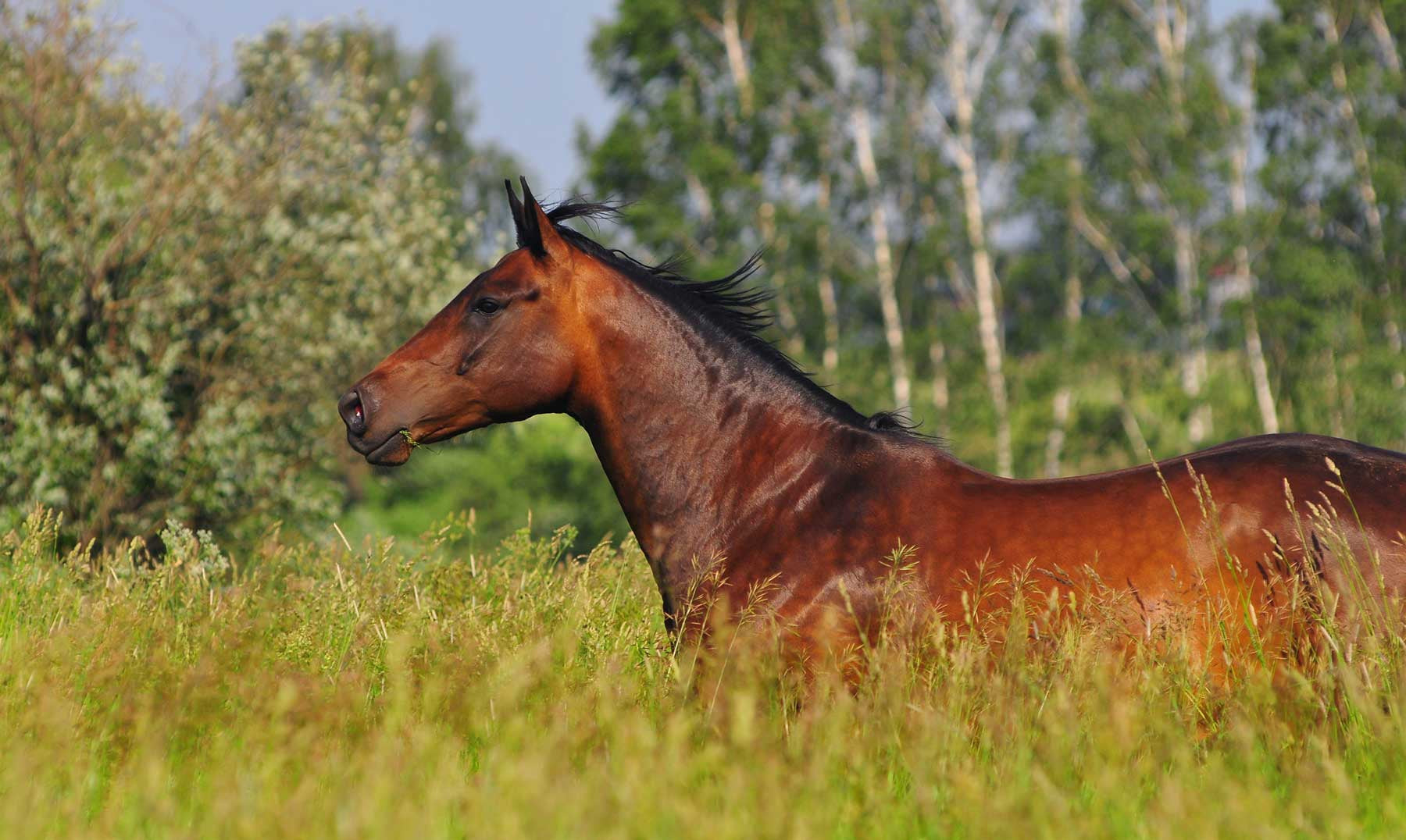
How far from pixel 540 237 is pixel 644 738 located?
2.84m

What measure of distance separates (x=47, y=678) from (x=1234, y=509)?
4.16 metres

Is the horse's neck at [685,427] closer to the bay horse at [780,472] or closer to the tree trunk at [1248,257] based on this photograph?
the bay horse at [780,472]

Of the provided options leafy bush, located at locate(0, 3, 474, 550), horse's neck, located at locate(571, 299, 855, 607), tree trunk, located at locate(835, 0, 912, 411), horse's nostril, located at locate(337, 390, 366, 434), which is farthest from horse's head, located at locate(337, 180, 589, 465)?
tree trunk, located at locate(835, 0, 912, 411)

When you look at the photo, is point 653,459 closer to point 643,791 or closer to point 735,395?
point 735,395

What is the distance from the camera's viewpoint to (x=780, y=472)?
5.31 metres

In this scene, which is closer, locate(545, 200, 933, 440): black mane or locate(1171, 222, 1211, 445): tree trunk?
locate(545, 200, 933, 440): black mane

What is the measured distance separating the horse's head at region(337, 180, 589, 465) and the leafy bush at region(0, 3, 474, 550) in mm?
7128

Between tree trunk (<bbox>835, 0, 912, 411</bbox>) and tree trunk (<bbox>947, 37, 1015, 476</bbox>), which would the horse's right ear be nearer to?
tree trunk (<bbox>835, 0, 912, 411</bbox>)

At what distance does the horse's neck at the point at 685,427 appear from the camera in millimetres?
5305

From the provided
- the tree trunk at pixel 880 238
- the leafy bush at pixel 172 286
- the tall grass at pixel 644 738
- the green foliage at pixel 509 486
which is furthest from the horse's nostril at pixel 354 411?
the tree trunk at pixel 880 238

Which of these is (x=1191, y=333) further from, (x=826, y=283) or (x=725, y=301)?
(x=725, y=301)

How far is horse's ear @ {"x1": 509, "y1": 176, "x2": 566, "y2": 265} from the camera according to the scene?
545cm

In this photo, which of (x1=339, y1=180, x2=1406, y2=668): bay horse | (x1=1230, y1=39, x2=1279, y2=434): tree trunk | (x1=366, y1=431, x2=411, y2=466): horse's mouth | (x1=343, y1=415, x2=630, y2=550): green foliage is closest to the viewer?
(x1=339, y1=180, x2=1406, y2=668): bay horse

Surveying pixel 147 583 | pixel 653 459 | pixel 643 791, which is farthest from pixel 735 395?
pixel 147 583
